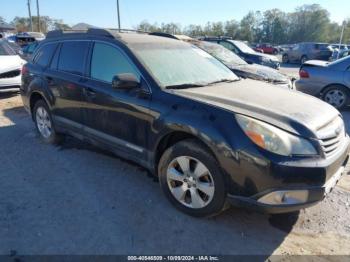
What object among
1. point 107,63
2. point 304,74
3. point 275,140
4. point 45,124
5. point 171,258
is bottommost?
Result: point 171,258

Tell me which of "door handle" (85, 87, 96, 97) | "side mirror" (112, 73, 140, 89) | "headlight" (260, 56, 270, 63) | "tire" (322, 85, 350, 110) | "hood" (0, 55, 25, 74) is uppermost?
"side mirror" (112, 73, 140, 89)

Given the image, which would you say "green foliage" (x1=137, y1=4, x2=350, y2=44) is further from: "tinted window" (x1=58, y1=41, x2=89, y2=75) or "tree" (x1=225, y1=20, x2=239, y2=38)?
"tinted window" (x1=58, y1=41, x2=89, y2=75)

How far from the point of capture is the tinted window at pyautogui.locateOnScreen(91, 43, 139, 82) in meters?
3.75

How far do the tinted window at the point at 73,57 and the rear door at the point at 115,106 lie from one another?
9.2 inches

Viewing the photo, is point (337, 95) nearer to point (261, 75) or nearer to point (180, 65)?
point (261, 75)

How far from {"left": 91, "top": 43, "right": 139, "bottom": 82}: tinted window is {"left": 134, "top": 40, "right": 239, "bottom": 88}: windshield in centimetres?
19

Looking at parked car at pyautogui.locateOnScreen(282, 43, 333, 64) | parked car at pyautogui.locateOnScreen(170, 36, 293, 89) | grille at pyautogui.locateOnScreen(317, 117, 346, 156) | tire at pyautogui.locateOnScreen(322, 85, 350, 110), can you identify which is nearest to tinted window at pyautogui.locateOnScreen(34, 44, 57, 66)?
parked car at pyautogui.locateOnScreen(170, 36, 293, 89)

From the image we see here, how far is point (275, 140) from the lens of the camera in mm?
2717

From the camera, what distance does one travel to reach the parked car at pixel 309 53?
83.5 feet

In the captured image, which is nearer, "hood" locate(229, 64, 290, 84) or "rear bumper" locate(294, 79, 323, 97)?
"hood" locate(229, 64, 290, 84)

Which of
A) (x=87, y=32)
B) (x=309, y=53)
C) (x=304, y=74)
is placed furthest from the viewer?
(x=309, y=53)

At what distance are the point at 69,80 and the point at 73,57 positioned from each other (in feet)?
1.12

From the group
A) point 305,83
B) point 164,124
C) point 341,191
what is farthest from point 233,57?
point 164,124

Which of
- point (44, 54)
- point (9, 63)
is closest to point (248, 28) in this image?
point (9, 63)
